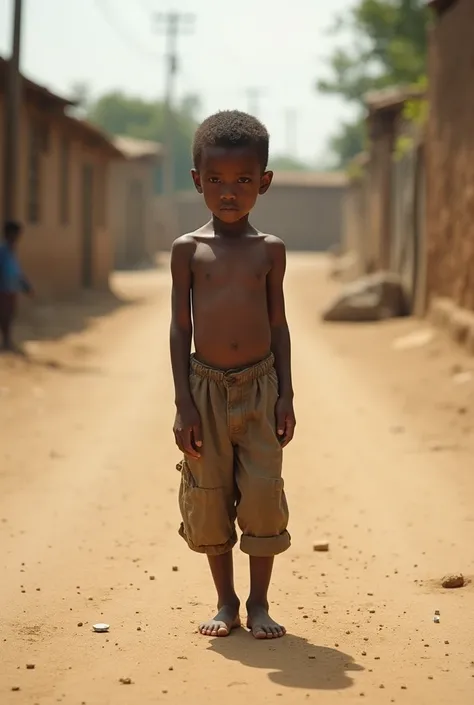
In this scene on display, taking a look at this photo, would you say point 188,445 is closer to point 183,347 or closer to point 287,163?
point 183,347

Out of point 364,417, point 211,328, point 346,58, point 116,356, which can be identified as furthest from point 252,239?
point 346,58

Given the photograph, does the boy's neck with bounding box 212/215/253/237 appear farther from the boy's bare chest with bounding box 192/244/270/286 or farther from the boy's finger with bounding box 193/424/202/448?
the boy's finger with bounding box 193/424/202/448

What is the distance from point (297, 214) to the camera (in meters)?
48.2

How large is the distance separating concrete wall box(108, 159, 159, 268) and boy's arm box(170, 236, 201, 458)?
29236 millimetres

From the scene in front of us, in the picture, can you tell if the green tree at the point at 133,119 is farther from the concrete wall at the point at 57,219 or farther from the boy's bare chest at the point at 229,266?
the boy's bare chest at the point at 229,266

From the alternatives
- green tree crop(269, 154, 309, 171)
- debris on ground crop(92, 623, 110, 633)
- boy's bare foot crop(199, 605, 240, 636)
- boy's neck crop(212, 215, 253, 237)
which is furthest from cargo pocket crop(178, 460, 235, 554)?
green tree crop(269, 154, 309, 171)

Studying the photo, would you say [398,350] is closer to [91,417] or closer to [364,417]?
[364,417]

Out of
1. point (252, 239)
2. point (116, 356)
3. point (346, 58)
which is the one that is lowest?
point (116, 356)

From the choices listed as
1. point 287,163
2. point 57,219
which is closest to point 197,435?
point 57,219

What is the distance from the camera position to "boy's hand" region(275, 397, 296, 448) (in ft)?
11.8

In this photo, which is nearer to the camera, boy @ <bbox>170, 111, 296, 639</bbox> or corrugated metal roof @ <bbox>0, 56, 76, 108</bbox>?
boy @ <bbox>170, 111, 296, 639</bbox>

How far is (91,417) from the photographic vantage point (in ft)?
26.9

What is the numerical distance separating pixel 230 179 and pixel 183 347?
549mm

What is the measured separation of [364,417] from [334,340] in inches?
214
